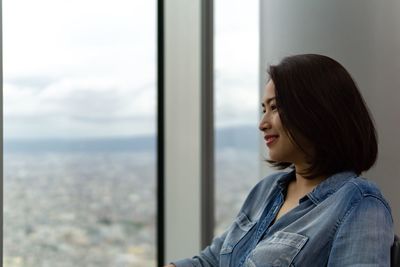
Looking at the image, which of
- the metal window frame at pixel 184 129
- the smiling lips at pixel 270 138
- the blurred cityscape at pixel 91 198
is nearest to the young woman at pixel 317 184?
the smiling lips at pixel 270 138

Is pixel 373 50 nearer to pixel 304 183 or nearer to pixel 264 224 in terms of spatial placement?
pixel 304 183

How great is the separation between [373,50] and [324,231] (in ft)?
2.58

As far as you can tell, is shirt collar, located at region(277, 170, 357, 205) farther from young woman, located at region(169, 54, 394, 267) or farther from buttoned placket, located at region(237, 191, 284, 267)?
buttoned placket, located at region(237, 191, 284, 267)

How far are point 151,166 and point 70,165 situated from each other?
0.42 meters

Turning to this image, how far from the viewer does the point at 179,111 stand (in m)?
2.52

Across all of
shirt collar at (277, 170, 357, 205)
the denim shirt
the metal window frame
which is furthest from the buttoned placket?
the metal window frame

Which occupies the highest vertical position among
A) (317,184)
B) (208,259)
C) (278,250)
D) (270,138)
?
(270,138)

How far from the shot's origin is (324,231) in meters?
1.41

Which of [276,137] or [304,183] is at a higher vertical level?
[276,137]

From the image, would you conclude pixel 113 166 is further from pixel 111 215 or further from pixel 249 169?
pixel 249 169

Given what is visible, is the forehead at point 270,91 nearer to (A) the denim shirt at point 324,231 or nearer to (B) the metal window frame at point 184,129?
(A) the denim shirt at point 324,231

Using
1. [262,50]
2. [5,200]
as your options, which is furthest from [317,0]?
[5,200]

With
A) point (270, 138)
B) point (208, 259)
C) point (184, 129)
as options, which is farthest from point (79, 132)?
point (270, 138)

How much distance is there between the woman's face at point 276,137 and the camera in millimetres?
1561
